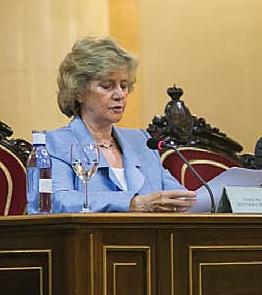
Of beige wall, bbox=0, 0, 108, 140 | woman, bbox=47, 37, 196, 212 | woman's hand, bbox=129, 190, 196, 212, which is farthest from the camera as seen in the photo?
beige wall, bbox=0, 0, 108, 140

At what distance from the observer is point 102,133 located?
129 inches

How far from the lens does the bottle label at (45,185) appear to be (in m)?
2.76

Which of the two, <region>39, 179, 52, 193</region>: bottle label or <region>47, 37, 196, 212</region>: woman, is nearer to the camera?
<region>39, 179, 52, 193</region>: bottle label

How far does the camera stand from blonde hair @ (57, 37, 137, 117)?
127 inches

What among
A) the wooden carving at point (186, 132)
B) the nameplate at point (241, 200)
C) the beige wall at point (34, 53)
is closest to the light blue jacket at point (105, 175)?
the wooden carving at point (186, 132)

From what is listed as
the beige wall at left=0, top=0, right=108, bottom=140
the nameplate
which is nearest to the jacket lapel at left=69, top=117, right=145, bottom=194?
the nameplate

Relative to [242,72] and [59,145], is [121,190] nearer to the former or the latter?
[59,145]

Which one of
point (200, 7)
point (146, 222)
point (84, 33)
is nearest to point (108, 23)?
point (84, 33)

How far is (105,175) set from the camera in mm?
3133

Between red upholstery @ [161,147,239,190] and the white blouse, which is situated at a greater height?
red upholstery @ [161,147,239,190]

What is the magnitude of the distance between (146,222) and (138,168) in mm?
949

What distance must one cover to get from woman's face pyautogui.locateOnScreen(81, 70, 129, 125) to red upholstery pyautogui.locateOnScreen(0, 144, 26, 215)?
281 mm

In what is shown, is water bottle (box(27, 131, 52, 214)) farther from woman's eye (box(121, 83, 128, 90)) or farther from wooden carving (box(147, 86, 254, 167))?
wooden carving (box(147, 86, 254, 167))

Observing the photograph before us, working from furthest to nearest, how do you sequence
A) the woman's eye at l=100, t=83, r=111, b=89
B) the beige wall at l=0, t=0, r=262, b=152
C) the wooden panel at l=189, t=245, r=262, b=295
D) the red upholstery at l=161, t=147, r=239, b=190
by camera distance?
the beige wall at l=0, t=0, r=262, b=152
the red upholstery at l=161, t=147, r=239, b=190
the woman's eye at l=100, t=83, r=111, b=89
the wooden panel at l=189, t=245, r=262, b=295
